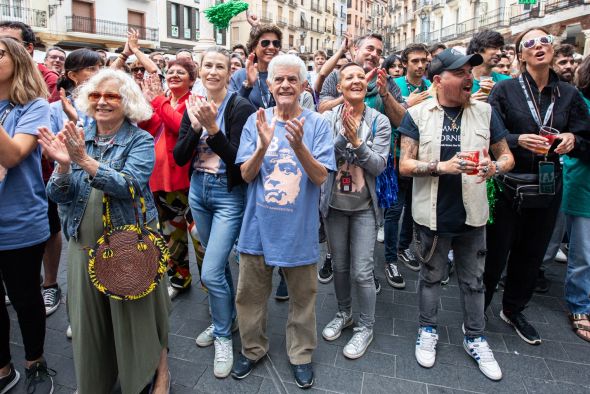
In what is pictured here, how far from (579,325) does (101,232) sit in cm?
362

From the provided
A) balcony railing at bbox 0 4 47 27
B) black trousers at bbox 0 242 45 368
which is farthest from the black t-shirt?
balcony railing at bbox 0 4 47 27

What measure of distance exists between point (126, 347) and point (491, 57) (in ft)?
12.8

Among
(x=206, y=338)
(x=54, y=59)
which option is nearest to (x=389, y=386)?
(x=206, y=338)

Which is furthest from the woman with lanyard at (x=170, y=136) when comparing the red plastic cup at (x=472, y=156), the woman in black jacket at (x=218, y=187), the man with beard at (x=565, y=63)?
the man with beard at (x=565, y=63)

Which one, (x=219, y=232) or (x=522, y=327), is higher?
(x=219, y=232)

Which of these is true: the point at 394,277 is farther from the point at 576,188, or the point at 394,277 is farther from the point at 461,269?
the point at 576,188

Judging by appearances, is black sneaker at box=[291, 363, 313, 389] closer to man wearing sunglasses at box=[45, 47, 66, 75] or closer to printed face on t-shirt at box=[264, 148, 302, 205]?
printed face on t-shirt at box=[264, 148, 302, 205]

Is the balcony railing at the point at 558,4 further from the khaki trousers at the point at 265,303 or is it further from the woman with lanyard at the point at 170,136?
the khaki trousers at the point at 265,303

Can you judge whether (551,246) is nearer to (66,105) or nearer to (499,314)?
(499,314)

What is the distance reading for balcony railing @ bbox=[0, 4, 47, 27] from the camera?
21.6m

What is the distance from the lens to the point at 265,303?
287 cm

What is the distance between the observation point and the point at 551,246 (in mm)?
4438

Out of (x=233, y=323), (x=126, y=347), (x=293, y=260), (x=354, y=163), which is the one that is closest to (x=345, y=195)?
(x=354, y=163)

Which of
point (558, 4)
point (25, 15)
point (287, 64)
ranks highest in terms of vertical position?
point (558, 4)
